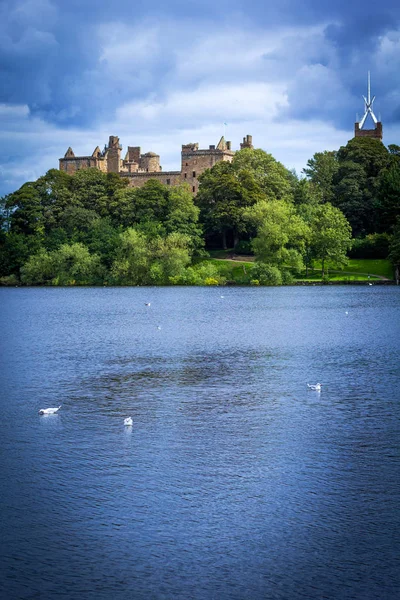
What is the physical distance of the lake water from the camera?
10.9m

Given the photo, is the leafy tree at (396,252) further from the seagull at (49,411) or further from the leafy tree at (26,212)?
the seagull at (49,411)

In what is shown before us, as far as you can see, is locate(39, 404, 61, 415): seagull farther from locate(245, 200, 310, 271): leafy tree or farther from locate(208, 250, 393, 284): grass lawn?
locate(208, 250, 393, 284): grass lawn

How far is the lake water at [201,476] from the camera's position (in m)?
10.9

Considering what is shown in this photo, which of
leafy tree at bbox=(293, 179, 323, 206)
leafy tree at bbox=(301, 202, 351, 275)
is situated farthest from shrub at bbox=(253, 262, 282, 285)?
leafy tree at bbox=(293, 179, 323, 206)

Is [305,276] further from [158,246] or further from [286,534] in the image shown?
[286,534]

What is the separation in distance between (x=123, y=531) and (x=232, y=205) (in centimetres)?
10145

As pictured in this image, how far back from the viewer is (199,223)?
114 m

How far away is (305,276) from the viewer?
101062 millimetres

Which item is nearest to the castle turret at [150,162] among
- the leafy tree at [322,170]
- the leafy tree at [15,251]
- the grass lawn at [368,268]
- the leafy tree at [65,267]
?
the leafy tree at [322,170]

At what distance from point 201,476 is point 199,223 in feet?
327

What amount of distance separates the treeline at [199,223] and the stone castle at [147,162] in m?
19.3

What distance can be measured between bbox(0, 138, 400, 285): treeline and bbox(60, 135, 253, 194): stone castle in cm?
1931

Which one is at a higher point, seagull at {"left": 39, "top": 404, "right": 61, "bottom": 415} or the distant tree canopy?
the distant tree canopy

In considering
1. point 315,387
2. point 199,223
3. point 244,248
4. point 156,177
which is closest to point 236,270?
point 244,248
